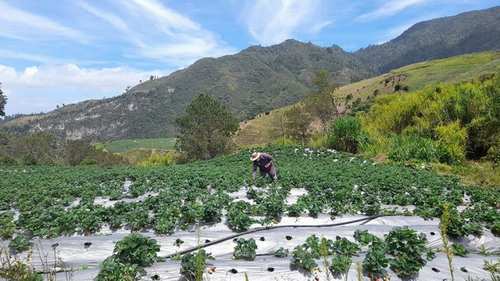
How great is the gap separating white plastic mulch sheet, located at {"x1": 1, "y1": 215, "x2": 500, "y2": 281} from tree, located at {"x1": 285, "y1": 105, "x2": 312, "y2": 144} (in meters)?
35.3

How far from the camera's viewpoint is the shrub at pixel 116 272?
4688 millimetres

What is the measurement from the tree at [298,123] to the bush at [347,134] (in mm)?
19138

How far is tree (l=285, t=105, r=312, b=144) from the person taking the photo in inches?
1718

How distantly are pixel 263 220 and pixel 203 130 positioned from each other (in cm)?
2805

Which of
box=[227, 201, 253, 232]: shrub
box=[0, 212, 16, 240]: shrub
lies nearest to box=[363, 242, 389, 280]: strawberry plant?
box=[227, 201, 253, 232]: shrub

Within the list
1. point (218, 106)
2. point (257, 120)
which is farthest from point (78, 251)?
point (257, 120)

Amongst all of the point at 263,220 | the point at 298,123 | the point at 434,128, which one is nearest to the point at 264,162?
the point at 263,220

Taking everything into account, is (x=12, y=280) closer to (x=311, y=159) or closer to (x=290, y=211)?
(x=290, y=211)

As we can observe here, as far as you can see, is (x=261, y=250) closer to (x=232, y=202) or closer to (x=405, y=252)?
(x=405, y=252)

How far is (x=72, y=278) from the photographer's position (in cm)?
517

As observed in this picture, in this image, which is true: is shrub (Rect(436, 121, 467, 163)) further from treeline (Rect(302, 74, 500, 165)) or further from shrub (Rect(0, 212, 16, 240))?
shrub (Rect(0, 212, 16, 240))

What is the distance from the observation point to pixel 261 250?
6.57 m

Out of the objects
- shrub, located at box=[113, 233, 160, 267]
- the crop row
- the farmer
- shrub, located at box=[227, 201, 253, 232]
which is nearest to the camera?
shrub, located at box=[113, 233, 160, 267]

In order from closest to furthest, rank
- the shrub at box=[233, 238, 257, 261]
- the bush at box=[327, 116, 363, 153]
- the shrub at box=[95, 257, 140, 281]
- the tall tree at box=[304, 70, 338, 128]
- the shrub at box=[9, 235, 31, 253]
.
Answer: the shrub at box=[95, 257, 140, 281]
the shrub at box=[233, 238, 257, 261]
the shrub at box=[9, 235, 31, 253]
the bush at box=[327, 116, 363, 153]
the tall tree at box=[304, 70, 338, 128]
